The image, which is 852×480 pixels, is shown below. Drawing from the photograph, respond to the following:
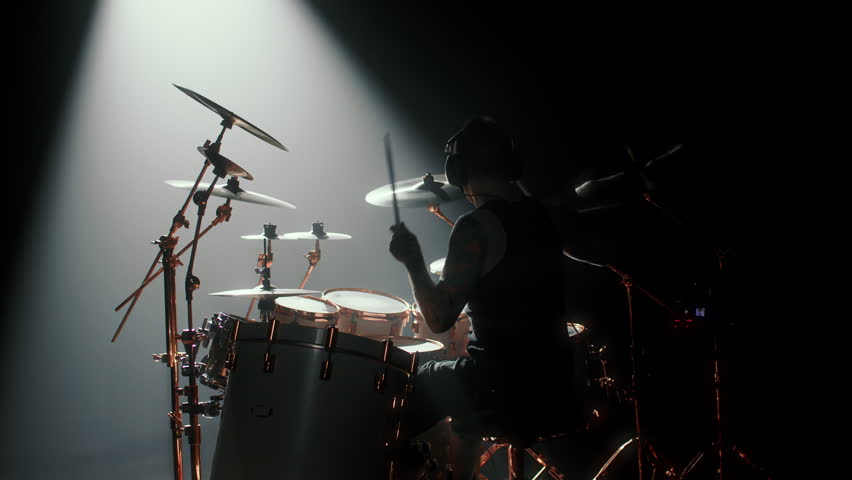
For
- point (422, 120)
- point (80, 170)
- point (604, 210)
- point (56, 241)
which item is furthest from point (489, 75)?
point (56, 241)

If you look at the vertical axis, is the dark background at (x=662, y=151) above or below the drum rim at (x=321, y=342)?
above

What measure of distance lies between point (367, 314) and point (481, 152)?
5.04 ft

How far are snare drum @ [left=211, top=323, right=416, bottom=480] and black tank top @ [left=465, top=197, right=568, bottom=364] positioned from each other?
332mm

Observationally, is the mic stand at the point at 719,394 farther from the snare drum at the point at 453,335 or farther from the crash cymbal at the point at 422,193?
the snare drum at the point at 453,335

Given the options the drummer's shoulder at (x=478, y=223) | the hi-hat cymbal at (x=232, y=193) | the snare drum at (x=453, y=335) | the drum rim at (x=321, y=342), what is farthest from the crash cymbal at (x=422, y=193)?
the drum rim at (x=321, y=342)

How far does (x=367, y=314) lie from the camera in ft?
9.52

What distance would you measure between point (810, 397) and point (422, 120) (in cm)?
346

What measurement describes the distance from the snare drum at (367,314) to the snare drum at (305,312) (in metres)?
0.10

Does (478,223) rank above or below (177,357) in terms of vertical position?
above

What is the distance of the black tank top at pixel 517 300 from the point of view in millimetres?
1457

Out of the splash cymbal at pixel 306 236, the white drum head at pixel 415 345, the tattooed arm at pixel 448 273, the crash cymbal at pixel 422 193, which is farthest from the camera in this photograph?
the splash cymbal at pixel 306 236

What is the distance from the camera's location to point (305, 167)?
171 inches

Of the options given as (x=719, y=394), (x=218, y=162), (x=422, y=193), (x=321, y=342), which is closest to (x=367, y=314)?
(x=422, y=193)

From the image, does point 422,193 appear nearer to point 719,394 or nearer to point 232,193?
point 232,193
